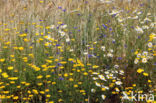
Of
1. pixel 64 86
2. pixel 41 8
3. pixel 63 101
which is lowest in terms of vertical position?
pixel 63 101

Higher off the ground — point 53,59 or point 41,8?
point 41,8

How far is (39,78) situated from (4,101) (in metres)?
0.43

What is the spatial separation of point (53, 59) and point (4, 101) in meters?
0.71

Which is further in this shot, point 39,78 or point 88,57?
point 88,57

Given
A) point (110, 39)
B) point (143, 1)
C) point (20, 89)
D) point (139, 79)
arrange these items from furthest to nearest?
1. point (143, 1)
2. point (110, 39)
3. point (139, 79)
4. point (20, 89)

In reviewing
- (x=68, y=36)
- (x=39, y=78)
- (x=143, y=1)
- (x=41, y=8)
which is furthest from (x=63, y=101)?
(x=143, y=1)

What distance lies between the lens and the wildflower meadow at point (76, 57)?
244 cm

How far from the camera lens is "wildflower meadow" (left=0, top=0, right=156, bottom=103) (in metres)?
2.44

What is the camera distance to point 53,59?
2.74 meters

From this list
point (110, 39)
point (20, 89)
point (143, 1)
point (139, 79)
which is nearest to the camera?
point (20, 89)

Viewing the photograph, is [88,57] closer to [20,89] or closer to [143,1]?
[20,89]

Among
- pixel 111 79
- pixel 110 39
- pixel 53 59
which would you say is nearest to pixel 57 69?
pixel 53 59

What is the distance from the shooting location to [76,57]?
291cm

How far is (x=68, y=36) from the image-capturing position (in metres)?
3.27
